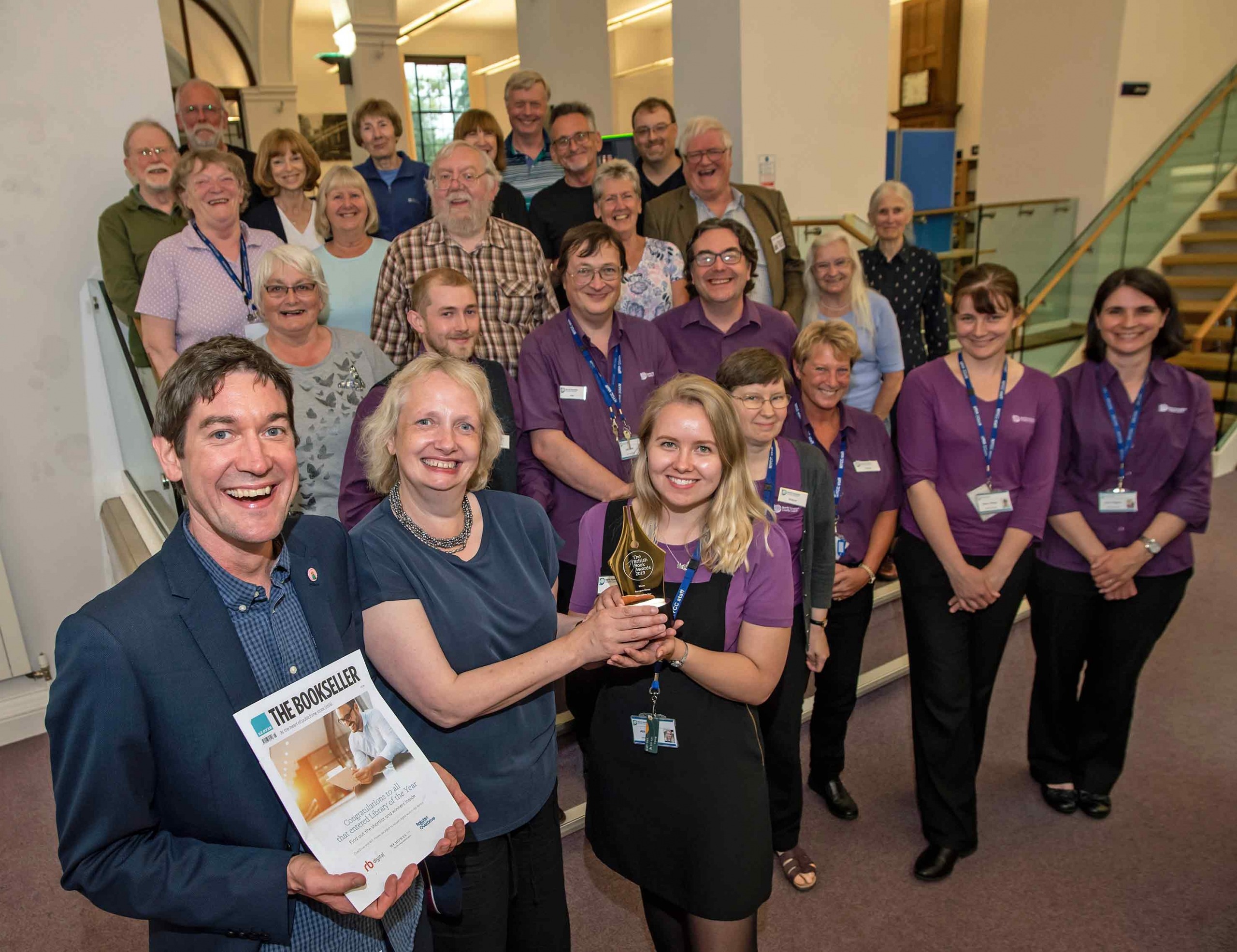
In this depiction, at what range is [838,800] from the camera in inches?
122

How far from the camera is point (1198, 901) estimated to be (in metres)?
2.60

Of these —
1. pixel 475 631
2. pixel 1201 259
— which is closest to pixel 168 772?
pixel 475 631

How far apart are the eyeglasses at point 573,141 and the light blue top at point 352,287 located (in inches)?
41.5

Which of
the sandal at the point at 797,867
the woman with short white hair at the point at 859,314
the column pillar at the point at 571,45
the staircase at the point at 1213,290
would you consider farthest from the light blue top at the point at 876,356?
the column pillar at the point at 571,45

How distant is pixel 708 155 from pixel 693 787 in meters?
2.96

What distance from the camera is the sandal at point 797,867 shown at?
108 inches

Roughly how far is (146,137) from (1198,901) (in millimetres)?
4682

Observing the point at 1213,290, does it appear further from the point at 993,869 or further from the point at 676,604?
the point at 676,604

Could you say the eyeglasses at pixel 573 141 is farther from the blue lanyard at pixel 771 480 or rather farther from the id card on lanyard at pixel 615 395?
the blue lanyard at pixel 771 480

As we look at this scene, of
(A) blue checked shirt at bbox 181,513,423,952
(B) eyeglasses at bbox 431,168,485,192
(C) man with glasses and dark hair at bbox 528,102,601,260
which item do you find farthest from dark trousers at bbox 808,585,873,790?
(B) eyeglasses at bbox 431,168,485,192

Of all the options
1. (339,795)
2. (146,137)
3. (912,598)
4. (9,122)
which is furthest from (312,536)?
(9,122)

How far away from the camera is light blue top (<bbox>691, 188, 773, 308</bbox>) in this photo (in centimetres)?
396

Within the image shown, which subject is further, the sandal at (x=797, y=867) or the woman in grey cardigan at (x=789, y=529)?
the sandal at (x=797, y=867)

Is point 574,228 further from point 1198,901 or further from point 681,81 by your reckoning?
point 681,81
